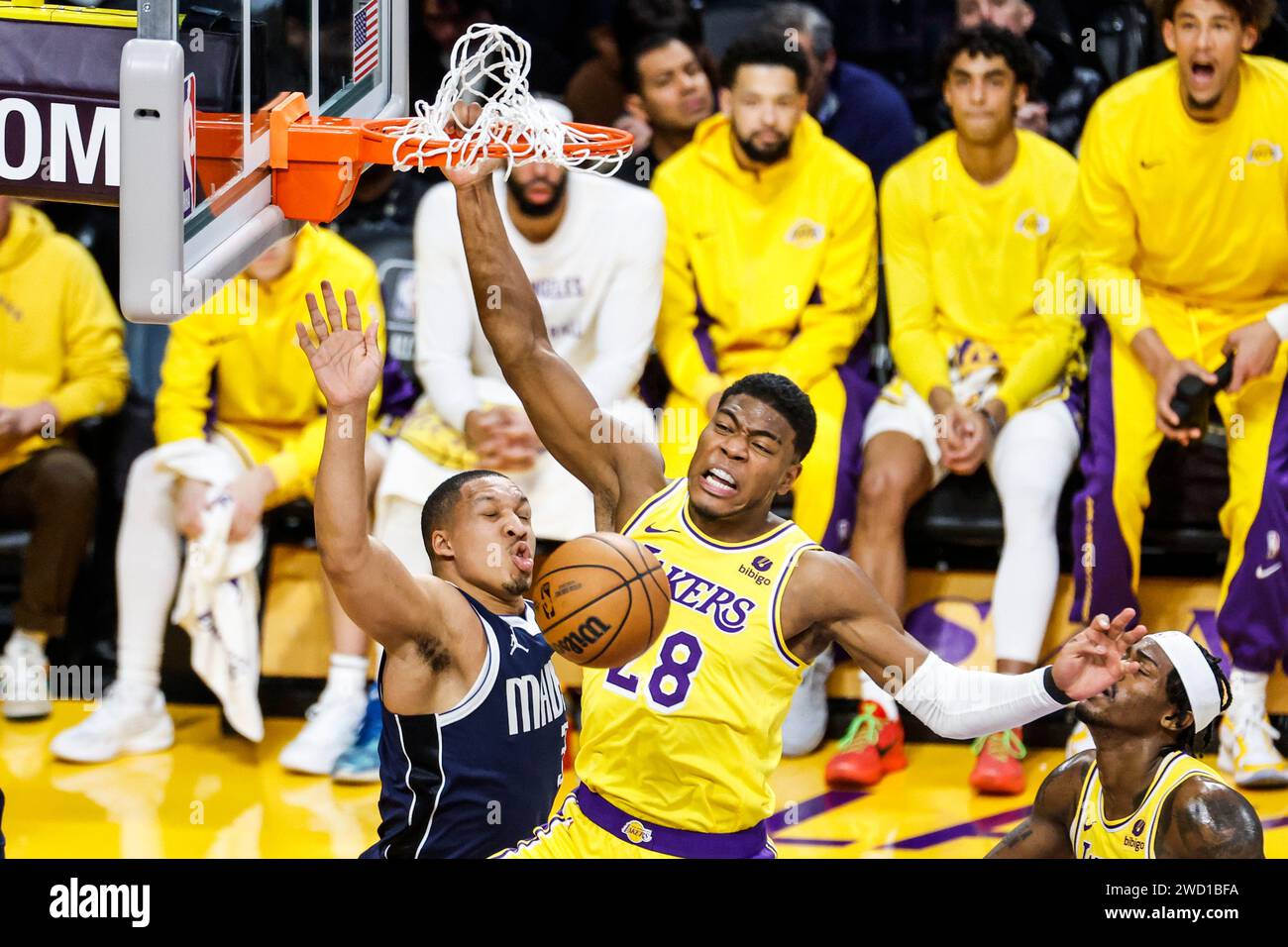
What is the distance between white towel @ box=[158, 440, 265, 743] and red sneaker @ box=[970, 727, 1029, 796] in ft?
7.62

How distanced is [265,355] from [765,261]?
174 cm

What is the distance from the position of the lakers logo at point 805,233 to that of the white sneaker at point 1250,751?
206cm

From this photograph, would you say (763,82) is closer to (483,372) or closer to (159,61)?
(483,372)

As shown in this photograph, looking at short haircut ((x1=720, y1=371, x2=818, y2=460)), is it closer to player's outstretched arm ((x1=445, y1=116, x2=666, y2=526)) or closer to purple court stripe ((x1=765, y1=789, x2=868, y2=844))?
player's outstretched arm ((x1=445, y1=116, x2=666, y2=526))

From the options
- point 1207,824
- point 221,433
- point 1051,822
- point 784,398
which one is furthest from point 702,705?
point 221,433

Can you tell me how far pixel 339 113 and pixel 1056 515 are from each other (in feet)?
9.62

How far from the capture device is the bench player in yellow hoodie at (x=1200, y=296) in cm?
614

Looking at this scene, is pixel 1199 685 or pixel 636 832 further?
pixel 1199 685

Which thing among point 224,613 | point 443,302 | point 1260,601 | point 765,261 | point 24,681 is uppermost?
point 765,261

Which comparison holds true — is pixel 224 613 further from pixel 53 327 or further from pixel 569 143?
pixel 569 143

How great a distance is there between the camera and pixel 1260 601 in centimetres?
610

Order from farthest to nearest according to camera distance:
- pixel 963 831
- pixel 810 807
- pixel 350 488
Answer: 1. pixel 810 807
2. pixel 963 831
3. pixel 350 488

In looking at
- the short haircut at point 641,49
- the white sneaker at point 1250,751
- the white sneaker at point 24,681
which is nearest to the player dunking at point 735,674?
the white sneaker at point 1250,751

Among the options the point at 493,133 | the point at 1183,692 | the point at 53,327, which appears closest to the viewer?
the point at 493,133
